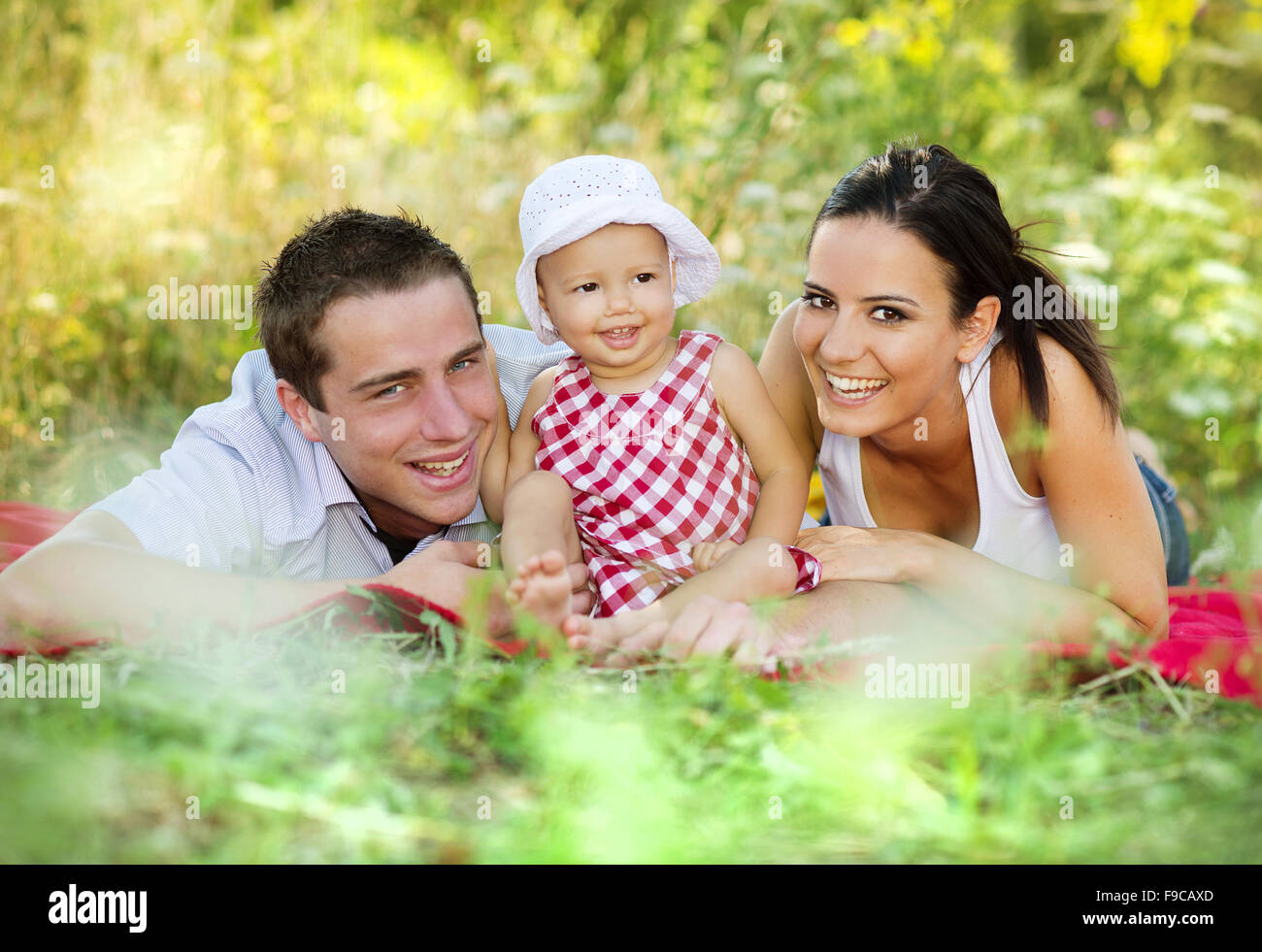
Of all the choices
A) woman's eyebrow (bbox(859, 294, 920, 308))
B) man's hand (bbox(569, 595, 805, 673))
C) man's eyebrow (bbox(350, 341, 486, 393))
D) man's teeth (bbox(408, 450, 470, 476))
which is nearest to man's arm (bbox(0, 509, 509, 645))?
man's hand (bbox(569, 595, 805, 673))

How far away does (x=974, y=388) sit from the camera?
3119 mm

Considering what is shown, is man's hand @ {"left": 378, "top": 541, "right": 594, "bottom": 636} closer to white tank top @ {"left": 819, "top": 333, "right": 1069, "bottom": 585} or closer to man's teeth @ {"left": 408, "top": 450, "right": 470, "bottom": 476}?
man's teeth @ {"left": 408, "top": 450, "right": 470, "bottom": 476}

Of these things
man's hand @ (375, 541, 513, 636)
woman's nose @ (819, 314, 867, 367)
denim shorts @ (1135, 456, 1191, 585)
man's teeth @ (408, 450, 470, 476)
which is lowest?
man's hand @ (375, 541, 513, 636)

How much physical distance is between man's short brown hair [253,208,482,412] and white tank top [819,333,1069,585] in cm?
118

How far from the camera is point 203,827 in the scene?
72.8 inches

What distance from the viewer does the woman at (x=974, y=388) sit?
2908 mm

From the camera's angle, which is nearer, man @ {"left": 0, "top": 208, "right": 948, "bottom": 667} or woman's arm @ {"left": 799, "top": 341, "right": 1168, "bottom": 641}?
man @ {"left": 0, "top": 208, "right": 948, "bottom": 667}

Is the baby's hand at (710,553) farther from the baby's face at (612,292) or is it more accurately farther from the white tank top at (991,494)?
the white tank top at (991,494)

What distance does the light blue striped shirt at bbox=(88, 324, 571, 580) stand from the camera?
2.92 metres

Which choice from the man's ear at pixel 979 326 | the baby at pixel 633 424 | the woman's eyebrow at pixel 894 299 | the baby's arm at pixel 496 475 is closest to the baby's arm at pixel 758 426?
the baby at pixel 633 424

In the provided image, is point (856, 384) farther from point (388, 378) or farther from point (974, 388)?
point (388, 378)

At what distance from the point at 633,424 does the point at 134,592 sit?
1278 millimetres

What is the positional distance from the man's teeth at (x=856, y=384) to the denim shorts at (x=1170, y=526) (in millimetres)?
954

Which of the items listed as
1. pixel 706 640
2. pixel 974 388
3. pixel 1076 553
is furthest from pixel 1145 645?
pixel 706 640
